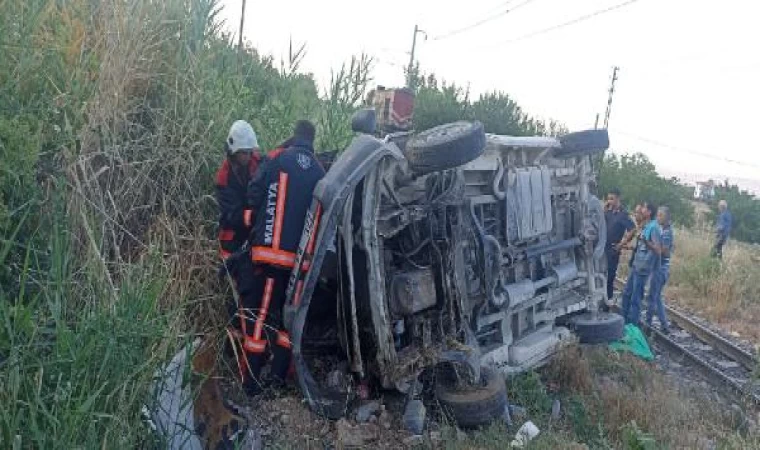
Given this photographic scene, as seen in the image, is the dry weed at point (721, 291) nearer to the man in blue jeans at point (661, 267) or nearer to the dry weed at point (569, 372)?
the man in blue jeans at point (661, 267)

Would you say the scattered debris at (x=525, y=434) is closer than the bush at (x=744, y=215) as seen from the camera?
Yes

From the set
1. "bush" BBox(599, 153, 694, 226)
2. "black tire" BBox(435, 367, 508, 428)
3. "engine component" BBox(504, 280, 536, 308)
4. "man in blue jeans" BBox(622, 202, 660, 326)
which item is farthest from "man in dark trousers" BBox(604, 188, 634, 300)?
"bush" BBox(599, 153, 694, 226)

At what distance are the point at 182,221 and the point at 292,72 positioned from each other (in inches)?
85.1

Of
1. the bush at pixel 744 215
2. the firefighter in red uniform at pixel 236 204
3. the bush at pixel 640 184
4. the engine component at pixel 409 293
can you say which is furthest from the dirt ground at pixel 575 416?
the bush at pixel 744 215

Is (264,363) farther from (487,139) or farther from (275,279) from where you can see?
(487,139)

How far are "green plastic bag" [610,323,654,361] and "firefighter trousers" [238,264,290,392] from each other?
162 inches

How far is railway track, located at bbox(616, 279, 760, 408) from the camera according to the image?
22.3ft

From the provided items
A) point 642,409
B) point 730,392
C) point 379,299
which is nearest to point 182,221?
point 379,299

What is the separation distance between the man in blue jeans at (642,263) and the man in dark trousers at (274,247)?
226 inches

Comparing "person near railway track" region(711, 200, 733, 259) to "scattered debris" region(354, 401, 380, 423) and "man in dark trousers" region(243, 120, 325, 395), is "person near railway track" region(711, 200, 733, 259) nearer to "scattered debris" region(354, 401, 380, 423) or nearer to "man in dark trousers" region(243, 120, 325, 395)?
"scattered debris" region(354, 401, 380, 423)

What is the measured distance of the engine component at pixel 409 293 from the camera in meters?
4.02

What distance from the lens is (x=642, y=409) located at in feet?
15.9

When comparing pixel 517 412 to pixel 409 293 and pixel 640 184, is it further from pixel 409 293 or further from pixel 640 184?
pixel 640 184

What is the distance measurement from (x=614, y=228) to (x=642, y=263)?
65 centimetres
